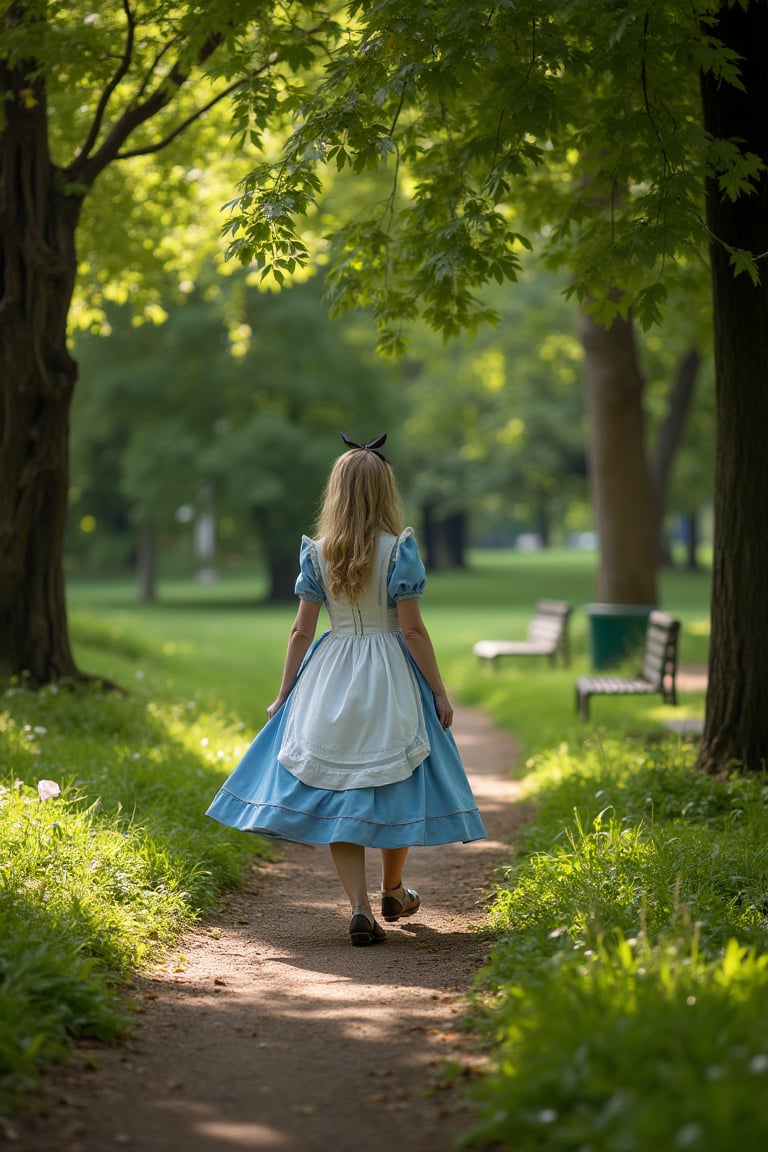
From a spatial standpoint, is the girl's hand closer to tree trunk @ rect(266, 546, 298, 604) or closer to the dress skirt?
the dress skirt

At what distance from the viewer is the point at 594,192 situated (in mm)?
7949

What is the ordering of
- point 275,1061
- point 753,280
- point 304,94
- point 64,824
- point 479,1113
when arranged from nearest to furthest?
point 479,1113, point 275,1061, point 64,824, point 753,280, point 304,94

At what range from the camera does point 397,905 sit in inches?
234

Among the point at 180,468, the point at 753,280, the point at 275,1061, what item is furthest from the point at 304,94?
the point at 180,468

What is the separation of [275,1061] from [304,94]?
17.6 ft

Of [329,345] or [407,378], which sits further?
[407,378]

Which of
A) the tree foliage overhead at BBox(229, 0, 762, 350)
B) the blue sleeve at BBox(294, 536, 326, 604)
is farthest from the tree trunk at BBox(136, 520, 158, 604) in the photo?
the blue sleeve at BBox(294, 536, 326, 604)

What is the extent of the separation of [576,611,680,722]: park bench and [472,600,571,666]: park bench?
535cm

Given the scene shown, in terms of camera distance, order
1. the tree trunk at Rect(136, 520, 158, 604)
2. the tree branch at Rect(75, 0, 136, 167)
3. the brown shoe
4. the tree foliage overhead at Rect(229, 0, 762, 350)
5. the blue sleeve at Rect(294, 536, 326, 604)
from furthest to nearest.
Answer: the tree trunk at Rect(136, 520, 158, 604), the tree branch at Rect(75, 0, 136, 167), the tree foliage overhead at Rect(229, 0, 762, 350), the brown shoe, the blue sleeve at Rect(294, 536, 326, 604)

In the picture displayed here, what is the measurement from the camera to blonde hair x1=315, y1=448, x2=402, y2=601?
18.6 feet

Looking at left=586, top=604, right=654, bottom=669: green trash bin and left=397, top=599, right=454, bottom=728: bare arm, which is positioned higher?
left=397, top=599, right=454, bottom=728: bare arm

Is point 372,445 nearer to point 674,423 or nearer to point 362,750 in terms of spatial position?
point 362,750

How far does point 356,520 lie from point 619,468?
1103 cm

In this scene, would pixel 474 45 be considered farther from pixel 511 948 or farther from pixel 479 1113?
pixel 479 1113
